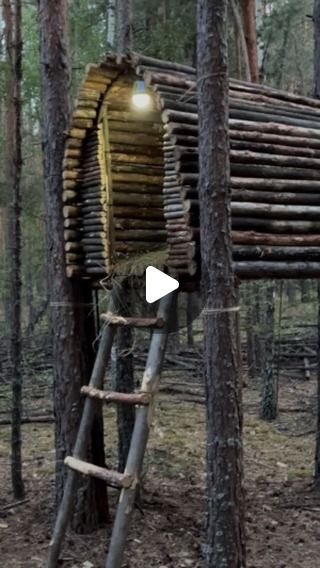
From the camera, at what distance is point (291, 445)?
10.8m

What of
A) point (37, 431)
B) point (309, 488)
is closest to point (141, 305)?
point (309, 488)

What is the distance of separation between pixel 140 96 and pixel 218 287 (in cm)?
267

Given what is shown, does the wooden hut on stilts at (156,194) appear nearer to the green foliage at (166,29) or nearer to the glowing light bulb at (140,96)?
the glowing light bulb at (140,96)

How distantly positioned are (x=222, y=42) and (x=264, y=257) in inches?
71.5

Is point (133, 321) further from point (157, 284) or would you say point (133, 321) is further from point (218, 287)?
point (218, 287)

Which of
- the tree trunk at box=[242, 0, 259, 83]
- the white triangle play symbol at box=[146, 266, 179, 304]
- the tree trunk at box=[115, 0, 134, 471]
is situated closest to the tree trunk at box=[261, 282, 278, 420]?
the tree trunk at box=[242, 0, 259, 83]

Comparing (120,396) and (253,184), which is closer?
(120,396)

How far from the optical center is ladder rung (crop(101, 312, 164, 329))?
5438 millimetres

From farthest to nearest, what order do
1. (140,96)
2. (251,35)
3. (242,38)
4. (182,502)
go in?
(251,35)
(242,38)
(182,502)
(140,96)

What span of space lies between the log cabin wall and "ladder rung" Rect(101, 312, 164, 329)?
0.47 m

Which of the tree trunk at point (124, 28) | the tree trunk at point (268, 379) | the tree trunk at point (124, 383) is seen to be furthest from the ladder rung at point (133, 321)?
the tree trunk at point (268, 379)

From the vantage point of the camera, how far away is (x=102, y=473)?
5312 millimetres

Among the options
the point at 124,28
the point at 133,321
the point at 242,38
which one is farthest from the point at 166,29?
the point at 133,321

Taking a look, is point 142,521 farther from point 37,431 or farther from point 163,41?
point 163,41
